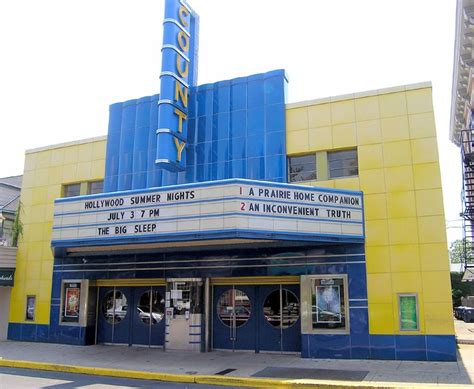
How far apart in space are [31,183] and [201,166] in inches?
330

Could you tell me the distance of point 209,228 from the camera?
13.1 metres

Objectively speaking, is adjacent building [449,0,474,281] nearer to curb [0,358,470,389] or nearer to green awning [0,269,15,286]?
curb [0,358,470,389]

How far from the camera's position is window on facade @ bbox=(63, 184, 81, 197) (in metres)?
19.9

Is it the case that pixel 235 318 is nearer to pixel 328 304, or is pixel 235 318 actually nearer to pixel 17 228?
pixel 328 304

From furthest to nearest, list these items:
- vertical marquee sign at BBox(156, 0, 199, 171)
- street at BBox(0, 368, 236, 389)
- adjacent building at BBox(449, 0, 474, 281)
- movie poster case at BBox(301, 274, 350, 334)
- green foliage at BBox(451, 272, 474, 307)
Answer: green foliage at BBox(451, 272, 474, 307) → adjacent building at BBox(449, 0, 474, 281) → vertical marquee sign at BBox(156, 0, 199, 171) → movie poster case at BBox(301, 274, 350, 334) → street at BBox(0, 368, 236, 389)

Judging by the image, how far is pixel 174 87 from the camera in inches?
661

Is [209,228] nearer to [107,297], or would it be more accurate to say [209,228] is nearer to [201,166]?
[201,166]

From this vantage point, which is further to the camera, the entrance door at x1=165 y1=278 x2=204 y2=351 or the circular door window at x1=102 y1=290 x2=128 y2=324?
the circular door window at x1=102 y1=290 x2=128 y2=324

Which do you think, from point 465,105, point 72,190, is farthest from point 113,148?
point 465,105

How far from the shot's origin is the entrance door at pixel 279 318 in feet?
51.8

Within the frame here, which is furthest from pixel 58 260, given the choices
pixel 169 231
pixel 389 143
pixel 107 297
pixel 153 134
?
pixel 389 143

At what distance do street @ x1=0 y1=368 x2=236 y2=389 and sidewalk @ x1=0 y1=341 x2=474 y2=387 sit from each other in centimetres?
39

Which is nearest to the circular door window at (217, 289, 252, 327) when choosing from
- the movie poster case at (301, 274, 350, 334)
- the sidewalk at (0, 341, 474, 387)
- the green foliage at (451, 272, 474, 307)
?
the sidewalk at (0, 341, 474, 387)

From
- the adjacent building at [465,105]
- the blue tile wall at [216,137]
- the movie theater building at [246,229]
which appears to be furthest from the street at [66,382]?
the adjacent building at [465,105]
